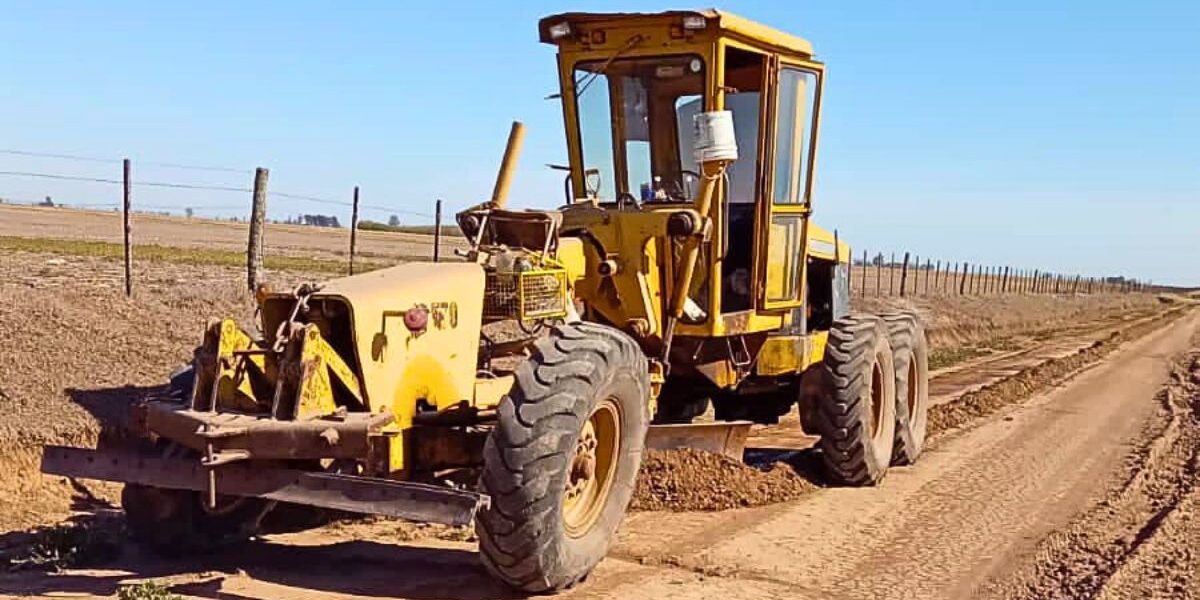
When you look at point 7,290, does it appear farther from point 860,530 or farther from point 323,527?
point 860,530

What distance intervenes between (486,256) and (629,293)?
1.28 meters

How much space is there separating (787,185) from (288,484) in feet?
15.8

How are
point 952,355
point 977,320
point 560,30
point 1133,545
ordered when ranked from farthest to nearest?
point 977,320
point 952,355
point 560,30
point 1133,545

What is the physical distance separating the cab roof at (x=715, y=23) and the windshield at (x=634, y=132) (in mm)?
305

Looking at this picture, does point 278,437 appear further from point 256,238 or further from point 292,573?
point 256,238

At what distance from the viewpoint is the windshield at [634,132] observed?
8.65m

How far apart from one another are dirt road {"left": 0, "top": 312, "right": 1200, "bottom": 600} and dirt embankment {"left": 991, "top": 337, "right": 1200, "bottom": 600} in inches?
0.7

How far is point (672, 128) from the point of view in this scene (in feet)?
28.8

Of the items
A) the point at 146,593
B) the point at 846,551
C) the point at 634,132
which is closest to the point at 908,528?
the point at 846,551

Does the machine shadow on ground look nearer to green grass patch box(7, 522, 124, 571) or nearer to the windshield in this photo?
green grass patch box(7, 522, 124, 571)

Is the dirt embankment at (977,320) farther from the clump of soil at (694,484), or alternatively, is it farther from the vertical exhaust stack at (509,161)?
the vertical exhaust stack at (509,161)

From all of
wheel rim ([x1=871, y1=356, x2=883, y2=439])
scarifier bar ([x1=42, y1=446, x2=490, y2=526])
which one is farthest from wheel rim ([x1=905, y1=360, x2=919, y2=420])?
scarifier bar ([x1=42, y1=446, x2=490, y2=526])

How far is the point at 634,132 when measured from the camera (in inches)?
348

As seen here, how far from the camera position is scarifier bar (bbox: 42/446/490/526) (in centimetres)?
541
